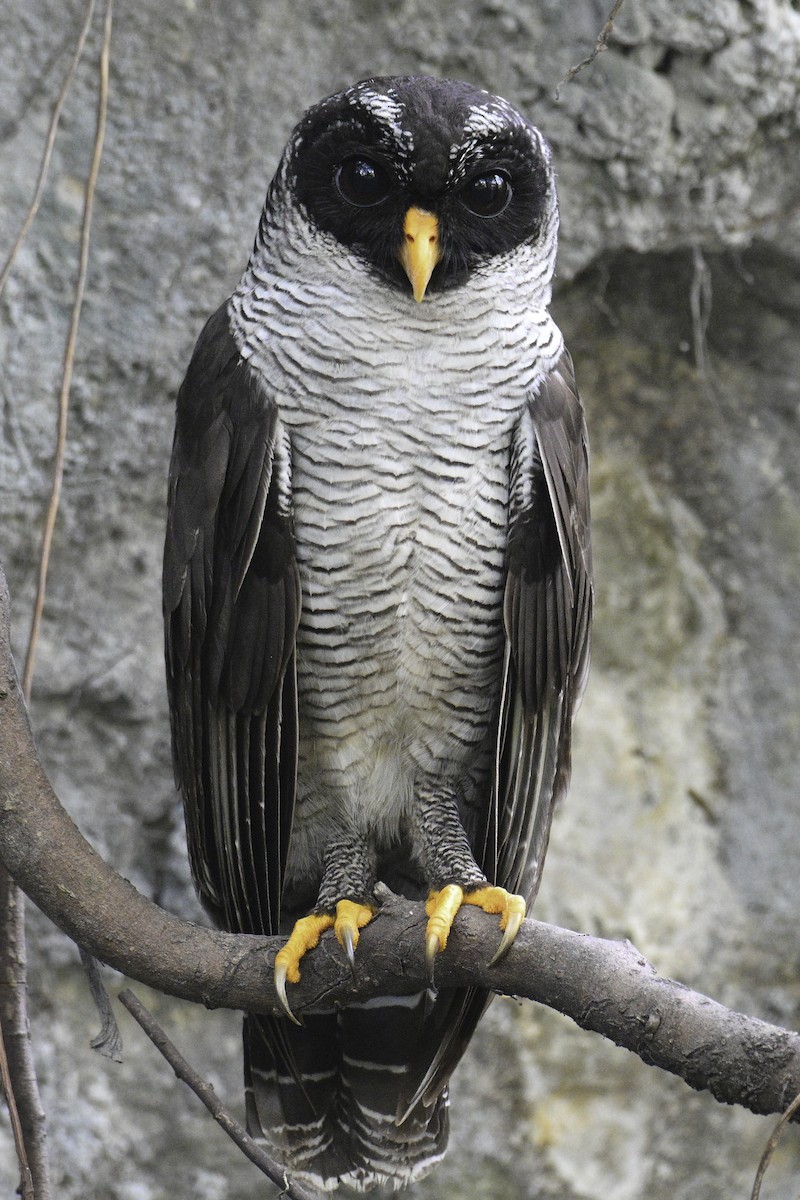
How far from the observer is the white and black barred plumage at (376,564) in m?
2.35

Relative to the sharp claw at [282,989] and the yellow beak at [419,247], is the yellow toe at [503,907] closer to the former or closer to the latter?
the sharp claw at [282,989]

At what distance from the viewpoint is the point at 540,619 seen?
2.46m

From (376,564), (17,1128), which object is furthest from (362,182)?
(17,1128)

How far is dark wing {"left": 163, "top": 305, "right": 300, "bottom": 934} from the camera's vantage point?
2.36 m

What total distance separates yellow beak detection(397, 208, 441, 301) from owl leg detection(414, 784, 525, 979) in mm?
1002

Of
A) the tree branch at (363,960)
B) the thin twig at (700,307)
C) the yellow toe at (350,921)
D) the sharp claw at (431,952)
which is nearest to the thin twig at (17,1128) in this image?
the tree branch at (363,960)

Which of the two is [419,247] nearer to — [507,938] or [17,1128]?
[507,938]

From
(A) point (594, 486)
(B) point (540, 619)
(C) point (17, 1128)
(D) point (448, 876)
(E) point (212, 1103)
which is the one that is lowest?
(C) point (17, 1128)

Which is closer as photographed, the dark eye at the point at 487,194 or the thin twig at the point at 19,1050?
Result: the thin twig at the point at 19,1050

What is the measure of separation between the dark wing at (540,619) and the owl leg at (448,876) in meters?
0.10

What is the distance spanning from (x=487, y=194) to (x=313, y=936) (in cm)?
139

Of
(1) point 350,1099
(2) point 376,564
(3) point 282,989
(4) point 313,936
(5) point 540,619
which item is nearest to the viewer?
(3) point 282,989

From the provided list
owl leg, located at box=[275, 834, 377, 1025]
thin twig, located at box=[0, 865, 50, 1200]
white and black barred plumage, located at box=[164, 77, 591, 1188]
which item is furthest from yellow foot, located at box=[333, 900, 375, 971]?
thin twig, located at box=[0, 865, 50, 1200]

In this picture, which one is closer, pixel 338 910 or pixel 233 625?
pixel 338 910
